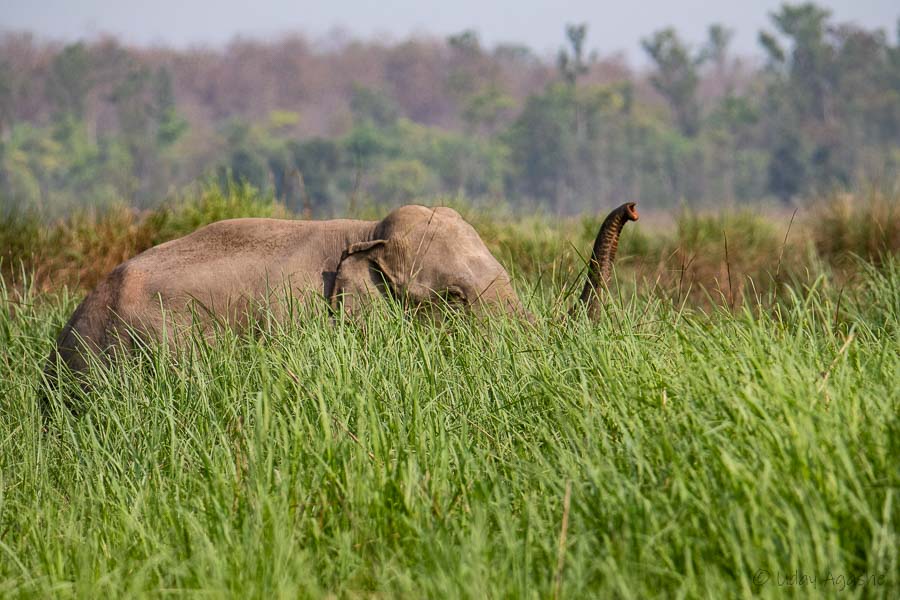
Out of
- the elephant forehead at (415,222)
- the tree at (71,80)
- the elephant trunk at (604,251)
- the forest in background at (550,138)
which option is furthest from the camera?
the tree at (71,80)

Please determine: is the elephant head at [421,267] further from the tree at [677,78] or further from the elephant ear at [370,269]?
the tree at [677,78]

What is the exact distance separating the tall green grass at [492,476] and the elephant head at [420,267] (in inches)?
31.2

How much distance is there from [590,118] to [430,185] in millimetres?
13436

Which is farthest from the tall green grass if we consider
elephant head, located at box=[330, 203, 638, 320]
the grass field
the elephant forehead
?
the elephant forehead

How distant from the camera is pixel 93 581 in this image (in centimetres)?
245

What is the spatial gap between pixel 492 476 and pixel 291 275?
214 centimetres

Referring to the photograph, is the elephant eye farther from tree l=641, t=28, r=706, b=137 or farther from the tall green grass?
tree l=641, t=28, r=706, b=137

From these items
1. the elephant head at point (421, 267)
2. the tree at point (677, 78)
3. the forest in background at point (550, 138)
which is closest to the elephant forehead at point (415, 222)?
the elephant head at point (421, 267)

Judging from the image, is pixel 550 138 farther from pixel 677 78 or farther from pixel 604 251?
pixel 604 251

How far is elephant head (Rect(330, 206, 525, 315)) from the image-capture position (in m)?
4.53

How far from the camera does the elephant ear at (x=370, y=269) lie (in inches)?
181

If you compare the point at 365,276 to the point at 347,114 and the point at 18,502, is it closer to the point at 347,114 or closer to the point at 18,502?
the point at 18,502

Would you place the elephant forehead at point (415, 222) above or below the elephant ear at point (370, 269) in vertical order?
above

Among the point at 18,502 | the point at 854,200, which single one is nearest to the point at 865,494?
the point at 18,502
